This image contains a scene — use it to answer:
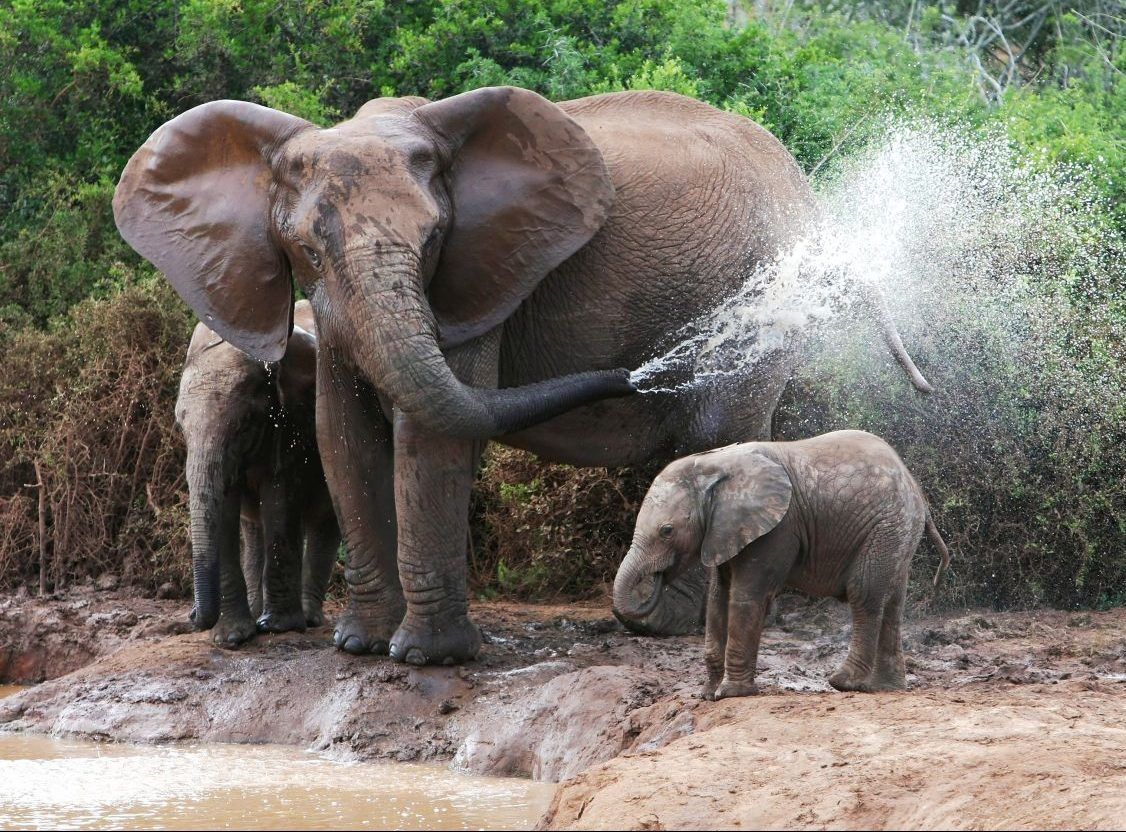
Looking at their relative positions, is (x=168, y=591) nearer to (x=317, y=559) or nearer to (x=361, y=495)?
(x=317, y=559)

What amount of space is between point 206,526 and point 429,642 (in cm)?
122

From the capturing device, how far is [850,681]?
7.28 meters

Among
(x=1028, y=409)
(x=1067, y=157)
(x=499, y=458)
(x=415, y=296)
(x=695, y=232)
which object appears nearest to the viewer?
(x=415, y=296)

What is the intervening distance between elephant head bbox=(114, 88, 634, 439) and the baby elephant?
46.5 inches

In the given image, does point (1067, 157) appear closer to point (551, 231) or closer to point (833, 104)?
point (833, 104)

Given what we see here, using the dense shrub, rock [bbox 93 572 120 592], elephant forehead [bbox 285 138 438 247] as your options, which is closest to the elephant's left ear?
elephant forehead [bbox 285 138 438 247]

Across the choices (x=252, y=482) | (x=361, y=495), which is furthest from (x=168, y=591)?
(x=361, y=495)

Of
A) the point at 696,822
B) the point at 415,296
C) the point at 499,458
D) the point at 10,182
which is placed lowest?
the point at 696,822

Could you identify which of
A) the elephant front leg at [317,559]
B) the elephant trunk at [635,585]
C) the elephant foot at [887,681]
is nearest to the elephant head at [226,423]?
the elephant front leg at [317,559]

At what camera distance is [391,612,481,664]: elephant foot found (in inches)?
321

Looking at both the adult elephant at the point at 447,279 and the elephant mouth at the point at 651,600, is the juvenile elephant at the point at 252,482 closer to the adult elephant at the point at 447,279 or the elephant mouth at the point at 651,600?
the adult elephant at the point at 447,279

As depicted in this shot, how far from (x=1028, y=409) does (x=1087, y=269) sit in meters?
1.01

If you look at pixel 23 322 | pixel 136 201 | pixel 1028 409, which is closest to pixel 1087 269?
pixel 1028 409

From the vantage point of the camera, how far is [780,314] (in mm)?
9492
